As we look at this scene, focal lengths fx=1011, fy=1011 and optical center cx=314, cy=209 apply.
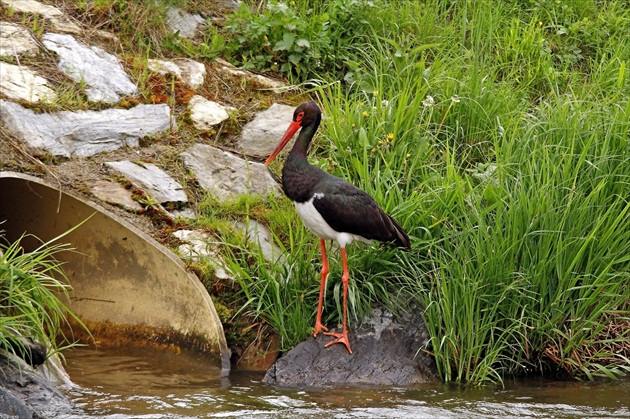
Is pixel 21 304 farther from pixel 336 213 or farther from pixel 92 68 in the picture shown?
pixel 92 68

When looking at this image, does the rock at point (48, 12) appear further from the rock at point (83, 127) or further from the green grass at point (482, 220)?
the green grass at point (482, 220)

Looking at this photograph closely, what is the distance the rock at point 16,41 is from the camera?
22.8 ft

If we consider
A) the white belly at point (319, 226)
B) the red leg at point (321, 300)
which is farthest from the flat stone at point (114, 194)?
the red leg at point (321, 300)

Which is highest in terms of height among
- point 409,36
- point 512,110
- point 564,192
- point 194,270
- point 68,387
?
point 409,36

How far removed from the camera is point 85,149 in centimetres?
655

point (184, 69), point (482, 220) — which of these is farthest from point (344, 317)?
point (184, 69)

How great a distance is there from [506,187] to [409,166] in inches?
29.5

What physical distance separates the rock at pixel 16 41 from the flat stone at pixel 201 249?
6.13 ft

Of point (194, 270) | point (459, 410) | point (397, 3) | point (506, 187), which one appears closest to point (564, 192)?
point (506, 187)

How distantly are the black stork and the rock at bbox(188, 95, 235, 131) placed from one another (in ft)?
4.96

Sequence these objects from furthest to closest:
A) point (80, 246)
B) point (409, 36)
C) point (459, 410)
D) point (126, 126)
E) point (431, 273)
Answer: point (409, 36), point (126, 126), point (80, 246), point (431, 273), point (459, 410)

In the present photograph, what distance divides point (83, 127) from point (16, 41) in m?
0.94

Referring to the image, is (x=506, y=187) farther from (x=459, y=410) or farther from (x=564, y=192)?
(x=459, y=410)

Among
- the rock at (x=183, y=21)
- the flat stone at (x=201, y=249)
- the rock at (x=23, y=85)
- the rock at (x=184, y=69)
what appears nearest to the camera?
the flat stone at (x=201, y=249)
